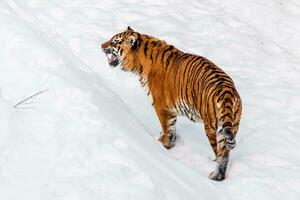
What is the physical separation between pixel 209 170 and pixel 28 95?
199cm

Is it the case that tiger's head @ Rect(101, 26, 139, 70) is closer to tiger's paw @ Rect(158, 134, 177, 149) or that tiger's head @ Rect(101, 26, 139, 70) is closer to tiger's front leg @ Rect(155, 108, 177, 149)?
tiger's front leg @ Rect(155, 108, 177, 149)

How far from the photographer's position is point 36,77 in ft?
16.6

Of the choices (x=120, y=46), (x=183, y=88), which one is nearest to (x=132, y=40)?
(x=120, y=46)

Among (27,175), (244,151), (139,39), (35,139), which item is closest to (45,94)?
(35,139)

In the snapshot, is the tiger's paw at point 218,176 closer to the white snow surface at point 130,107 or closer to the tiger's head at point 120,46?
the white snow surface at point 130,107

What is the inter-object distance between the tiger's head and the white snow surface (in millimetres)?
356

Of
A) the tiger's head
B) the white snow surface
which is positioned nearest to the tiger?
the tiger's head

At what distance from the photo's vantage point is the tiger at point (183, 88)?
529 centimetres

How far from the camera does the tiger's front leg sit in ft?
19.9

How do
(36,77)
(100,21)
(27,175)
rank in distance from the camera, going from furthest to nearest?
(100,21) < (36,77) < (27,175)

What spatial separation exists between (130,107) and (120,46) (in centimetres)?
83

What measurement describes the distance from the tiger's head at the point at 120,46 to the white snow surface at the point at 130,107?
356 millimetres

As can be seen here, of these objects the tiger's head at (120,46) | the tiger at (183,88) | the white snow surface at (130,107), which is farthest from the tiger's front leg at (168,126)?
the tiger's head at (120,46)

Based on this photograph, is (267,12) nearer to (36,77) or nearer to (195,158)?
(195,158)
